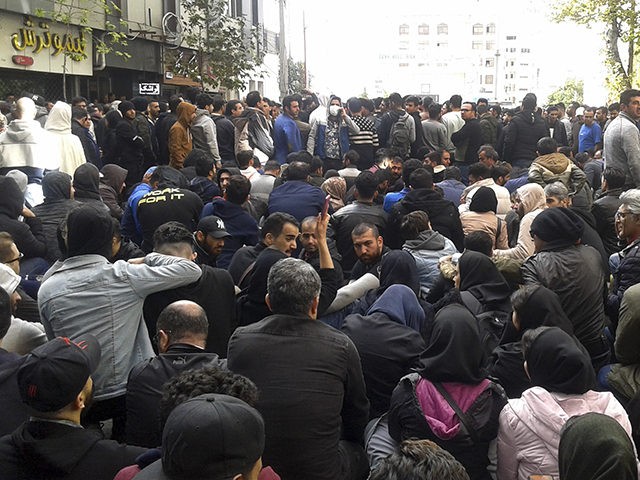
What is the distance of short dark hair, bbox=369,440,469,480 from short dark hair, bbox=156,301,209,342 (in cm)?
180

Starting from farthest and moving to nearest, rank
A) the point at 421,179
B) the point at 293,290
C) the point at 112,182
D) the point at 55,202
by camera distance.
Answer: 1. the point at 112,182
2. the point at 421,179
3. the point at 55,202
4. the point at 293,290

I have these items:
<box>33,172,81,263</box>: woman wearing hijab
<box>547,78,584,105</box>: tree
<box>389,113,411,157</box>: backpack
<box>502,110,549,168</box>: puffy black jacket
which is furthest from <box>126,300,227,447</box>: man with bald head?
<box>547,78,584,105</box>: tree

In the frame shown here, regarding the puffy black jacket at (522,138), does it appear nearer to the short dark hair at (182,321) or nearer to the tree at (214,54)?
the short dark hair at (182,321)

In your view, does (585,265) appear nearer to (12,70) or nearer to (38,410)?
(38,410)

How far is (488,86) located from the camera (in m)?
113

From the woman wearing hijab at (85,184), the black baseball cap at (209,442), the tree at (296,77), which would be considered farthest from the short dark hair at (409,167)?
the tree at (296,77)

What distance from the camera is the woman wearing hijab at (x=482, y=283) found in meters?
5.25

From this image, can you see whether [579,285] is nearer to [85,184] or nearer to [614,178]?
[614,178]

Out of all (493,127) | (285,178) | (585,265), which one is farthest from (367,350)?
(493,127)

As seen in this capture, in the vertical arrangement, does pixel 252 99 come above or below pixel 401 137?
above

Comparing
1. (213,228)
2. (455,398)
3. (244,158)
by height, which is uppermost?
(244,158)

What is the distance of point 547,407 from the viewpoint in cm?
370

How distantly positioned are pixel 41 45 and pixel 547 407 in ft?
54.3

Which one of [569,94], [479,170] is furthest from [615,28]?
[569,94]
